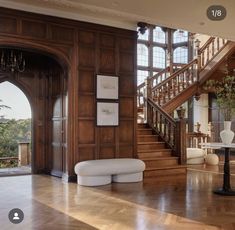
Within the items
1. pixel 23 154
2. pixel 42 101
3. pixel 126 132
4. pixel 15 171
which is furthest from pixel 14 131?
pixel 126 132

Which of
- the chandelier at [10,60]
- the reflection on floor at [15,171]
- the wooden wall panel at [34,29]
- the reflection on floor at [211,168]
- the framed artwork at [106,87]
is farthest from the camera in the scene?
the reflection on floor at [211,168]

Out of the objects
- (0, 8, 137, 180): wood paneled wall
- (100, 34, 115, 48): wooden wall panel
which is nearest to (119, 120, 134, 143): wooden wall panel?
(0, 8, 137, 180): wood paneled wall

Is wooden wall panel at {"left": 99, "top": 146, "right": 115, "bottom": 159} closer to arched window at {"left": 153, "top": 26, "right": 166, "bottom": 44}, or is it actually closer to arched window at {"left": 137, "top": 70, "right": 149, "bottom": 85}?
arched window at {"left": 137, "top": 70, "right": 149, "bottom": 85}

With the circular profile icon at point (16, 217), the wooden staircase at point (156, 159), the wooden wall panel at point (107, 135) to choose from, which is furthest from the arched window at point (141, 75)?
the circular profile icon at point (16, 217)

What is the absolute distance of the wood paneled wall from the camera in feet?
21.4

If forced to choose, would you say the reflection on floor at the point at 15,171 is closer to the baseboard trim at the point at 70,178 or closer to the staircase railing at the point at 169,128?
the baseboard trim at the point at 70,178

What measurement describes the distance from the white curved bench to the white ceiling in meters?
2.89

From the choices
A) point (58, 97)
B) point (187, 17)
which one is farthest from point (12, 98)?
point (187, 17)

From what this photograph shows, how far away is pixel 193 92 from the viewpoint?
35.8 ft

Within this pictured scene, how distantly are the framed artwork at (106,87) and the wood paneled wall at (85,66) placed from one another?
0.10m

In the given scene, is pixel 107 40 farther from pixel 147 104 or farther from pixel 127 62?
pixel 147 104

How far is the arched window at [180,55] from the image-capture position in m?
16.1

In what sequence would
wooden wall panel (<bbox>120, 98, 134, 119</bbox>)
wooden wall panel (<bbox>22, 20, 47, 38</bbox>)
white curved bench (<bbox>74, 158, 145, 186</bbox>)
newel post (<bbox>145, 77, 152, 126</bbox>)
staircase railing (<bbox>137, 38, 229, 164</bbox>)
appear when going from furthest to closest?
newel post (<bbox>145, 77, 152, 126</bbox>) → staircase railing (<bbox>137, 38, 229, 164</bbox>) → wooden wall panel (<bbox>120, 98, 134, 119</bbox>) → wooden wall panel (<bbox>22, 20, 47, 38</bbox>) → white curved bench (<bbox>74, 158, 145, 186</bbox>)

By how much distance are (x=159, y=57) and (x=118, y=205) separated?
12245 mm
